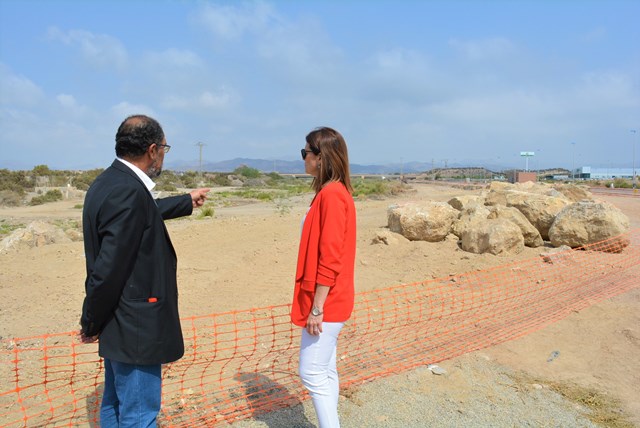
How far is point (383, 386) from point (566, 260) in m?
5.32

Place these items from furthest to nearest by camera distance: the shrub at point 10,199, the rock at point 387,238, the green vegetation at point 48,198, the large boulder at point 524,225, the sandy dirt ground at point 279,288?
the green vegetation at point 48,198 → the shrub at point 10,199 → the rock at point 387,238 → the large boulder at point 524,225 → the sandy dirt ground at point 279,288

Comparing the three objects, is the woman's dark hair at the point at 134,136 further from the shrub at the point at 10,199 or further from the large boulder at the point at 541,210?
the shrub at the point at 10,199

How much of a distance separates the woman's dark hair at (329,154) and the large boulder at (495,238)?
20.7ft

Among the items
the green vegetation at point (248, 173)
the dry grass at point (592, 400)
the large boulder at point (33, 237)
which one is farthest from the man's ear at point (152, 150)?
the green vegetation at point (248, 173)

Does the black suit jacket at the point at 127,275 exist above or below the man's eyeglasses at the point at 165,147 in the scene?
below

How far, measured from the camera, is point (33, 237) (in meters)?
10.3

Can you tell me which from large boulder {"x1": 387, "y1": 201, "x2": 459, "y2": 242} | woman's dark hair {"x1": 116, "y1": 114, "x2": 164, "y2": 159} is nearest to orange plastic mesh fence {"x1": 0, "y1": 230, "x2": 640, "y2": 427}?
woman's dark hair {"x1": 116, "y1": 114, "x2": 164, "y2": 159}

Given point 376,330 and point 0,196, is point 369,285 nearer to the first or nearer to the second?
point 376,330

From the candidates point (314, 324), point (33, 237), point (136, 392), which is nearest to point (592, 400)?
point (314, 324)

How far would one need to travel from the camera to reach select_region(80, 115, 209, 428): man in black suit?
1.98m

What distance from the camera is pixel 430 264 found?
26.2ft

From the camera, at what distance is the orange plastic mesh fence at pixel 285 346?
357 centimetres

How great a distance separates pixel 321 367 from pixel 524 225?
747 centimetres

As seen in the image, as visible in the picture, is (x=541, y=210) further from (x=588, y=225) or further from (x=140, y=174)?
(x=140, y=174)
